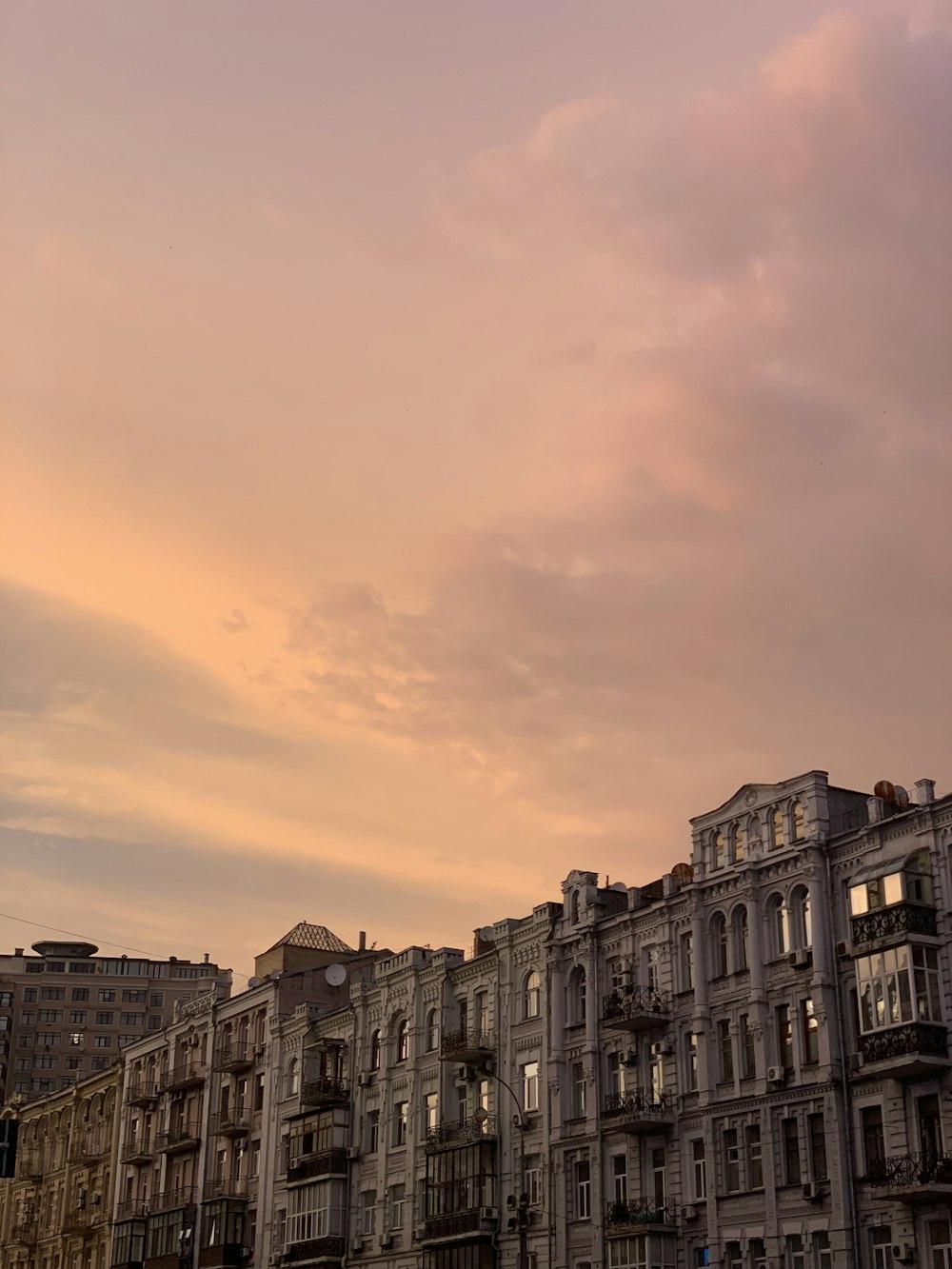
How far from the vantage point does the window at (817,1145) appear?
50469 millimetres

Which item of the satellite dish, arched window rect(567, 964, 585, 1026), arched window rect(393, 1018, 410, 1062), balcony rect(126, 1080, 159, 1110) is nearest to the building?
balcony rect(126, 1080, 159, 1110)

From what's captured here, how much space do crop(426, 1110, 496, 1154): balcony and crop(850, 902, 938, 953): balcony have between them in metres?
21.3

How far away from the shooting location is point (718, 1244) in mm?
53625

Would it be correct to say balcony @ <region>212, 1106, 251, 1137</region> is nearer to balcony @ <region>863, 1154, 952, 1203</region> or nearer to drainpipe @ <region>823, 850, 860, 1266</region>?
drainpipe @ <region>823, 850, 860, 1266</region>

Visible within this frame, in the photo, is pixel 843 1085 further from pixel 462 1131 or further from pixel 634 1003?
pixel 462 1131

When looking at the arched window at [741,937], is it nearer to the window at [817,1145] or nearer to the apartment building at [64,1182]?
the window at [817,1145]

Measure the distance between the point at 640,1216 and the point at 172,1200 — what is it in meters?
42.6

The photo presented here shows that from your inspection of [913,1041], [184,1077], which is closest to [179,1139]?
[184,1077]

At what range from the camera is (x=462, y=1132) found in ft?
218

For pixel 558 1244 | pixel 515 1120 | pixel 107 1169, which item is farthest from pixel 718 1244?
pixel 107 1169

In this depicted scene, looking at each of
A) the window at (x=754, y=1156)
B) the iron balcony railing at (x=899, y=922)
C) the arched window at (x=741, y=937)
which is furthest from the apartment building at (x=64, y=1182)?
the iron balcony railing at (x=899, y=922)

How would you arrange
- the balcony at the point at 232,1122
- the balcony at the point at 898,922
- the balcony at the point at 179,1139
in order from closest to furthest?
the balcony at the point at 898,922, the balcony at the point at 232,1122, the balcony at the point at 179,1139

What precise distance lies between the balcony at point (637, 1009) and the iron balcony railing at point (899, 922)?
33.7ft

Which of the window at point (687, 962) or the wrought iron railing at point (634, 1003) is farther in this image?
the wrought iron railing at point (634, 1003)
